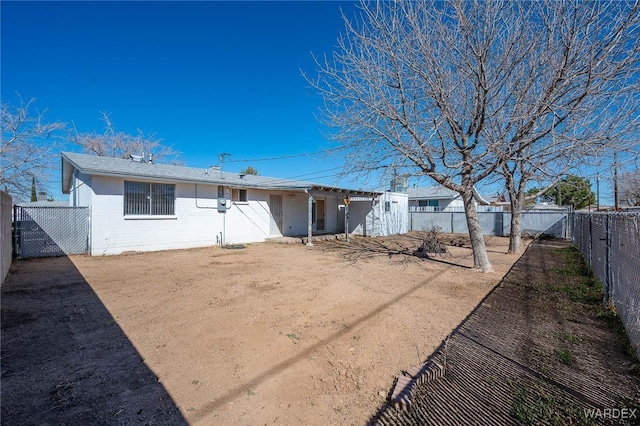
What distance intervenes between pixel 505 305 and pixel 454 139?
4314 mm

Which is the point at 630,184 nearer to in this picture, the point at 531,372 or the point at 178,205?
the point at 531,372

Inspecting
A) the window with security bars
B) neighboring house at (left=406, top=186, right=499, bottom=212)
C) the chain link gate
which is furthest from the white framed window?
neighboring house at (left=406, top=186, right=499, bottom=212)

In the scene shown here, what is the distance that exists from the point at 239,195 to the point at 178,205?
2.84 meters

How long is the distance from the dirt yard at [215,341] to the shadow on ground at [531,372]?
34cm

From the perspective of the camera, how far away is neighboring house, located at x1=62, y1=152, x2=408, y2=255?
30.9ft

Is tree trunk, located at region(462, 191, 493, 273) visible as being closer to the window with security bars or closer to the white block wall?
the white block wall

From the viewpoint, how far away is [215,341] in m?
3.45

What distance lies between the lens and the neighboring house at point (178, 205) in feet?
30.9

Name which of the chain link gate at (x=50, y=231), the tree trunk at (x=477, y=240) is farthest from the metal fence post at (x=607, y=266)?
the chain link gate at (x=50, y=231)

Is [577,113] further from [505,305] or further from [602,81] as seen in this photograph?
[505,305]

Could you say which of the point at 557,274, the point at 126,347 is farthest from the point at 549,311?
the point at 126,347

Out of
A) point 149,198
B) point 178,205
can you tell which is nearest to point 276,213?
point 178,205

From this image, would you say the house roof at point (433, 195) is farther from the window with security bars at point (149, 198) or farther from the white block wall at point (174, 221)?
the window with security bars at point (149, 198)

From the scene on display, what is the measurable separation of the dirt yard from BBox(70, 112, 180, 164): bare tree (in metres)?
18.1
